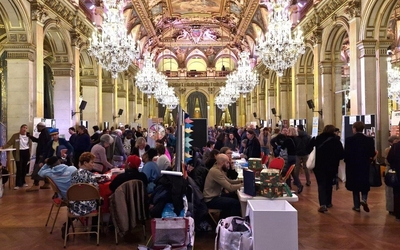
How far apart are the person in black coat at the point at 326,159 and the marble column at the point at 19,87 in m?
7.38

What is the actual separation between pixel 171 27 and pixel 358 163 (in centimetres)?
2177

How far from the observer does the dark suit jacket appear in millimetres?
5699

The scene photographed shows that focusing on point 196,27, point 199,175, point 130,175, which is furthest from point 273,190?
point 196,27

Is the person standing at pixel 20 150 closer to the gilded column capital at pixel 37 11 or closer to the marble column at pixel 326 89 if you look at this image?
the gilded column capital at pixel 37 11

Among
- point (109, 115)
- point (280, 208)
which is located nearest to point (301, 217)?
point (280, 208)

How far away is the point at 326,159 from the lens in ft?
19.2

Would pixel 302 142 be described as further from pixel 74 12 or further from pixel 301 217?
pixel 74 12

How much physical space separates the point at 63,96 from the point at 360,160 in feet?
33.3

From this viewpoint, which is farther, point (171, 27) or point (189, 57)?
point (189, 57)

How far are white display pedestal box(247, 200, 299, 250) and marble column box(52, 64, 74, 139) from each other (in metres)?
10.4

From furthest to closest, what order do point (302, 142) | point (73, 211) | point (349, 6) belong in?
point (349, 6), point (302, 142), point (73, 211)

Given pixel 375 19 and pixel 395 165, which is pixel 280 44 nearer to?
pixel 375 19

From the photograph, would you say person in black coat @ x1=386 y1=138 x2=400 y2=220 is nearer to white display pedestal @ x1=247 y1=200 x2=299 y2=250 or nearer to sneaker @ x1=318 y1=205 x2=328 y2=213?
sneaker @ x1=318 y1=205 x2=328 y2=213

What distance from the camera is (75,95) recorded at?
1302cm
